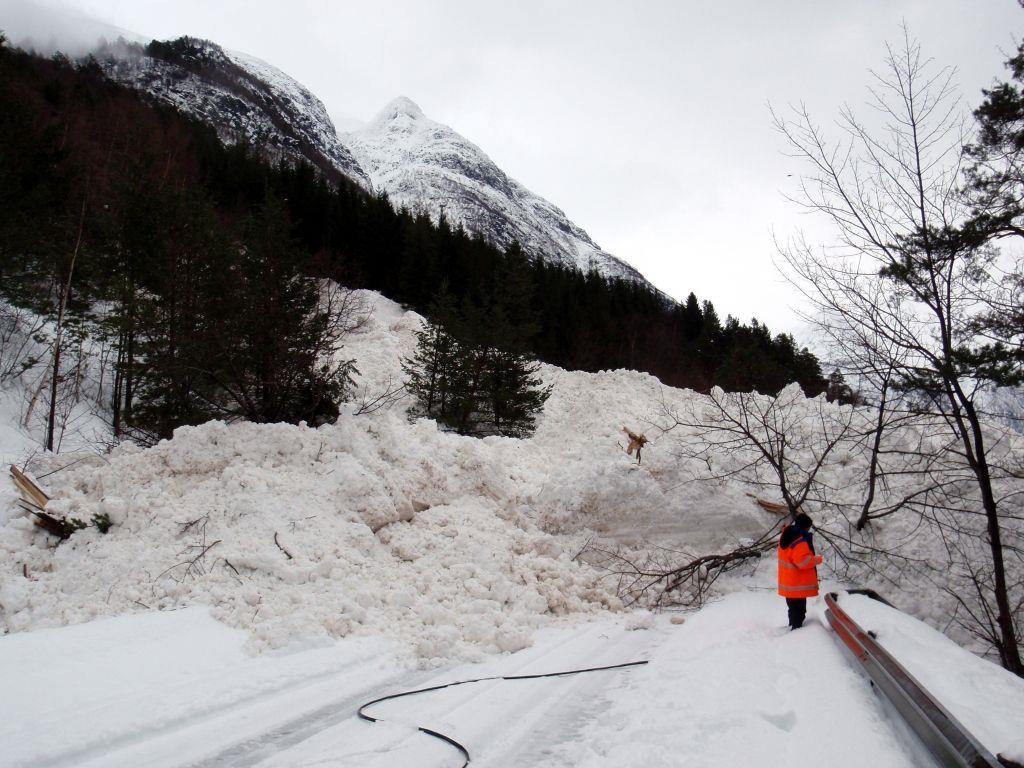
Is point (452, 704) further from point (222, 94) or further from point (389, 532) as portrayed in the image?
point (222, 94)

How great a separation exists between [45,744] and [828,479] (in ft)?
34.5

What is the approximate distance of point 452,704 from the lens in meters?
3.96

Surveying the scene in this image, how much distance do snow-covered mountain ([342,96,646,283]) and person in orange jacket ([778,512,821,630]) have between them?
360 ft

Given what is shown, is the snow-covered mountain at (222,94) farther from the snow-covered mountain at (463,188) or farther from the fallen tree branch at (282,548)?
the fallen tree branch at (282,548)

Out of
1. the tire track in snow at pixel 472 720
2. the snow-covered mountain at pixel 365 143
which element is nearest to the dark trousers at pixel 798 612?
the tire track in snow at pixel 472 720

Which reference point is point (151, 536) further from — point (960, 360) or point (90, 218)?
point (90, 218)

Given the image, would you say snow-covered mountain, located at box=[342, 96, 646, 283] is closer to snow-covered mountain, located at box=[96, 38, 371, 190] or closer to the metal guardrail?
snow-covered mountain, located at box=[96, 38, 371, 190]

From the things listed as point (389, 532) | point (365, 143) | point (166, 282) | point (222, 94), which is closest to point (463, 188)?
point (365, 143)

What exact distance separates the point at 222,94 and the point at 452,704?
11442 centimetres

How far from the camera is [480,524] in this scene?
8078mm

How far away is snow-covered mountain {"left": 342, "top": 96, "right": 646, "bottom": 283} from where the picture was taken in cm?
12950

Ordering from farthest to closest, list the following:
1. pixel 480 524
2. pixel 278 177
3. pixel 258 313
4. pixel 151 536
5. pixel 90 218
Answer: pixel 278 177 < pixel 90 218 < pixel 258 313 < pixel 480 524 < pixel 151 536

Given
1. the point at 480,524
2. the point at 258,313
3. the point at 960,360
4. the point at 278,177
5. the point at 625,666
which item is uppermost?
the point at 278,177

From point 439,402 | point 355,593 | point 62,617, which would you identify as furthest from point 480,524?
point 439,402
